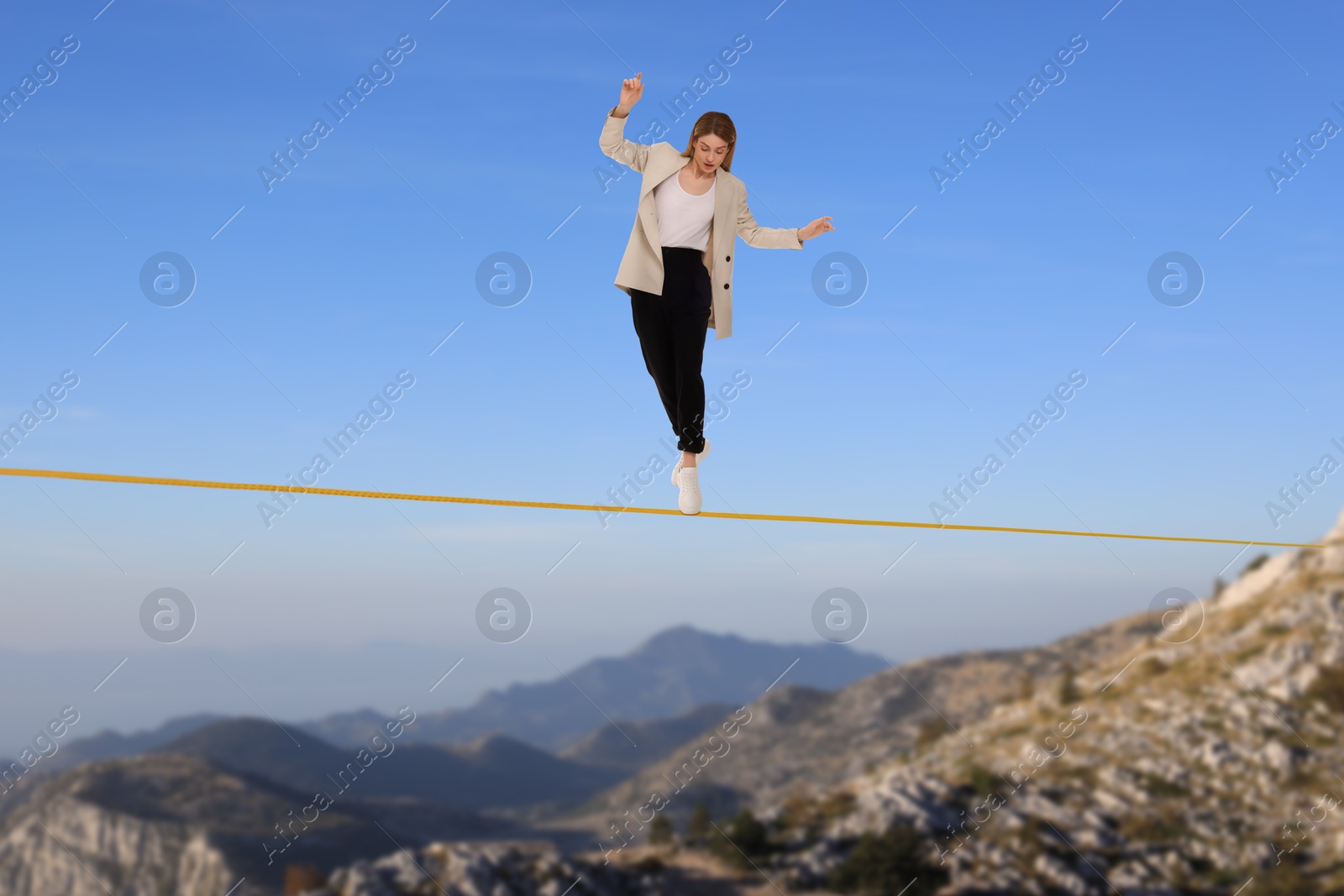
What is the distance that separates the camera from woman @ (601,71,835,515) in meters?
7.08

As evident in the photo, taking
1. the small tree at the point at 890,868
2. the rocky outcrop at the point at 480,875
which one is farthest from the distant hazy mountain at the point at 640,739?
the small tree at the point at 890,868

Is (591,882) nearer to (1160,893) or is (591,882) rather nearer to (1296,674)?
(1160,893)

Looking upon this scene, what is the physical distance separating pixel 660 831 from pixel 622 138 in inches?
2379

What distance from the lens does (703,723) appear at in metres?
131

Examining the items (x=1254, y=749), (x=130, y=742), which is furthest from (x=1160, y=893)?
(x=130, y=742)

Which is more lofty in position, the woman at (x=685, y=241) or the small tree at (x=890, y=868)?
the woman at (x=685, y=241)

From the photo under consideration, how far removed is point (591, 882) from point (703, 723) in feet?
260

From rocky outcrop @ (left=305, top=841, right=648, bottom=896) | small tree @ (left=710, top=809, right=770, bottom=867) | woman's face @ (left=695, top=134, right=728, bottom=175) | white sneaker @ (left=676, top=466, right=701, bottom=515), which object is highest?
woman's face @ (left=695, top=134, right=728, bottom=175)

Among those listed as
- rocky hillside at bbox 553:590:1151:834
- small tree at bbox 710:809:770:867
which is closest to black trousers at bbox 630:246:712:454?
small tree at bbox 710:809:770:867

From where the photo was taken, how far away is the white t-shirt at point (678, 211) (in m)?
7.18

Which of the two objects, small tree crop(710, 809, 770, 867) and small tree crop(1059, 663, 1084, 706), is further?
small tree crop(1059, 663, 1084, 706)

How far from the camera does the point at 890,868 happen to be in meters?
50.8

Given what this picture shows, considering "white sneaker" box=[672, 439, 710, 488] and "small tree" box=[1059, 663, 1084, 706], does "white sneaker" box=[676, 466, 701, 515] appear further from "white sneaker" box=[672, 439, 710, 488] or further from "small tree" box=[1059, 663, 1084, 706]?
"small tree" box=[1059, 663, 1084, 706]

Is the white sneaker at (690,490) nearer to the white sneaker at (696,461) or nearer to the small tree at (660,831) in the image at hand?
the white sneaker at (696,461)
